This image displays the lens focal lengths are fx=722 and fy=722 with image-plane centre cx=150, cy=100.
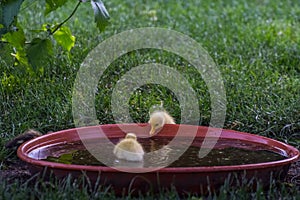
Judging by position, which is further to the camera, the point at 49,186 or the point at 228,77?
the point at 228,77

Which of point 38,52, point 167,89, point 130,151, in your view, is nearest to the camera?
point 130,151

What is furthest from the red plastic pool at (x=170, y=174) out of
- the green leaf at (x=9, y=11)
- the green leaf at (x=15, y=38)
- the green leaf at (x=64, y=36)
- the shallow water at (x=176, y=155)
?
the green leaf at (x=64, y=36)

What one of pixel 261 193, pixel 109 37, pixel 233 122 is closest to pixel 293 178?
pixel 261 193

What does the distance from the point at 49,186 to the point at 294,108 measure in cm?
186

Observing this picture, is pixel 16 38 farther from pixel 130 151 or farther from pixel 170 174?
pixel 170 174

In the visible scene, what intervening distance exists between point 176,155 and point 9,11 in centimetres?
116

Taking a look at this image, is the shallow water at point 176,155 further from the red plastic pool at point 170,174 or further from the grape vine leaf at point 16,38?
the grape vine leaf at point 16,38

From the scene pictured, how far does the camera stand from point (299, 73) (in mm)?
5137

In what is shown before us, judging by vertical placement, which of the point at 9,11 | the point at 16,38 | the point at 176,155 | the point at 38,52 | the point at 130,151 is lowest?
the point at 176,155

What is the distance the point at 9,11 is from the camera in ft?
12.0

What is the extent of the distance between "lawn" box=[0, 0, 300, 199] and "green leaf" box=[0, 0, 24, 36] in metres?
0.46

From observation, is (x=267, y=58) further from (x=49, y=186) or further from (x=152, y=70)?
(x=49, y=186)

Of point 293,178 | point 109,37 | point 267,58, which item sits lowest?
point 293,178

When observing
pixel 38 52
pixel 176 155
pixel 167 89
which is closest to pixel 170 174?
pixel 176 155
